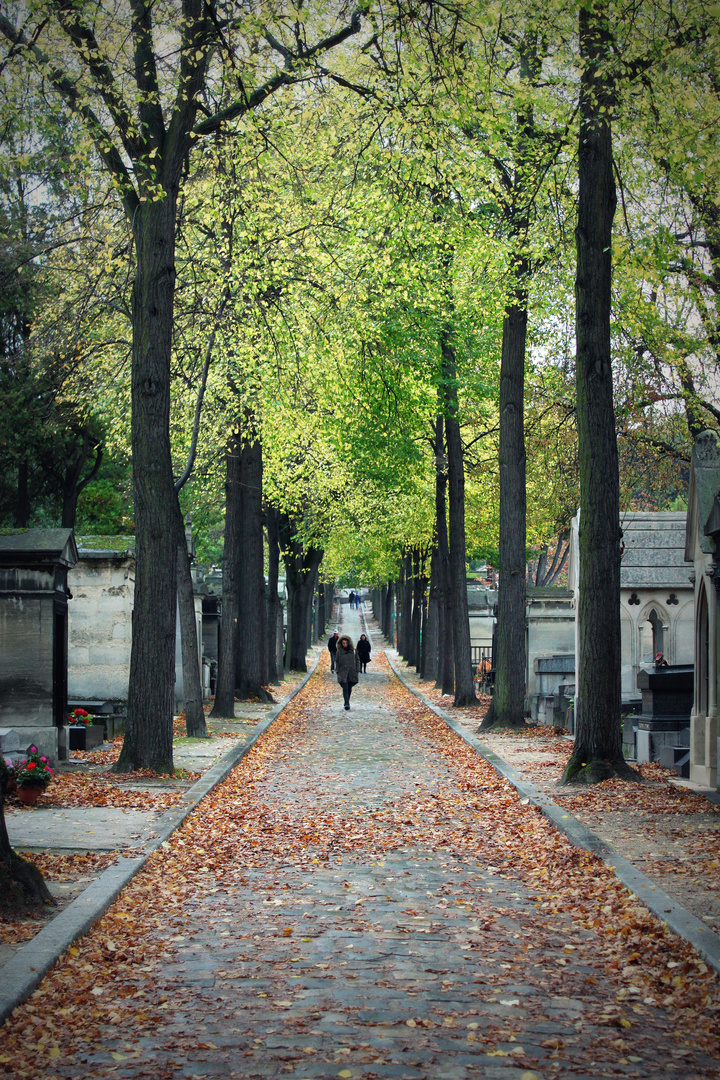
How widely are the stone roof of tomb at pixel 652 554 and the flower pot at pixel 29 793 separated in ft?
42.8

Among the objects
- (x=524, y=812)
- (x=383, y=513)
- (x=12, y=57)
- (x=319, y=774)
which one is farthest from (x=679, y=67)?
(x=383, y=513)

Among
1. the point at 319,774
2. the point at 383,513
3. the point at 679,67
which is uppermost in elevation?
the point at 679,67

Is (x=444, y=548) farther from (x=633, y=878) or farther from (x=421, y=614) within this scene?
(x=633, y=878)

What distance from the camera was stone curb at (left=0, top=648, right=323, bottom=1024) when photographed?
5295 millimetres

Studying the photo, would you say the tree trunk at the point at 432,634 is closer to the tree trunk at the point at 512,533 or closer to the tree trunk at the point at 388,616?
the tree trunk at the point at 512,533

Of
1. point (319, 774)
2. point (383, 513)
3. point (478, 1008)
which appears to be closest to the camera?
point (478, 1008)

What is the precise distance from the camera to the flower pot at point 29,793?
11031 millimetres

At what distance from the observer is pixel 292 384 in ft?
64.0

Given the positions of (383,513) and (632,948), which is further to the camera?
(383,513)

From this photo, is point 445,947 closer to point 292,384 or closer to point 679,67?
point 679,67

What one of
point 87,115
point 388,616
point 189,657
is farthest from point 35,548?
point 388,616

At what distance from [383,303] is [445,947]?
14494 millimetres

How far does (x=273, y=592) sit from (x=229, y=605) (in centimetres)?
1383

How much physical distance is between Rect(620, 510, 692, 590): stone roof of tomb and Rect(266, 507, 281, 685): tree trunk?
53.5 feet
